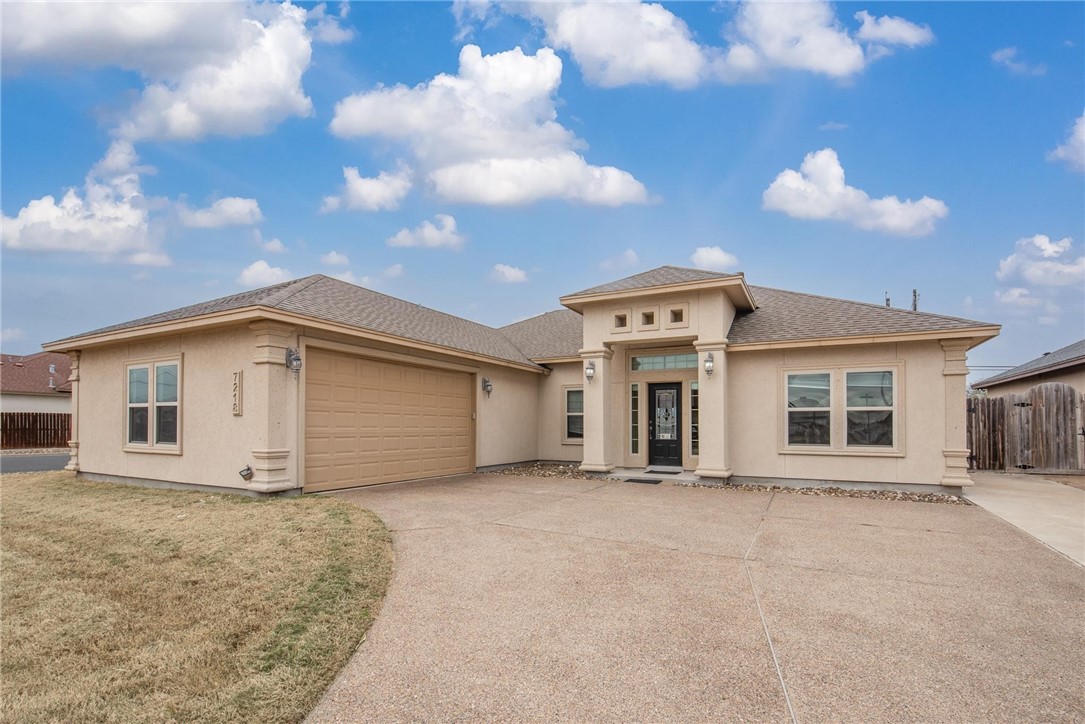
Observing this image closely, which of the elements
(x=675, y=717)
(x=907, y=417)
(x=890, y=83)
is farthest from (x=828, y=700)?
(x=890, y=83)

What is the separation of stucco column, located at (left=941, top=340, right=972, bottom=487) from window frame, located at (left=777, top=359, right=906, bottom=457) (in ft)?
2.15

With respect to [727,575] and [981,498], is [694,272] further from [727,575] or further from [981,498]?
[727,575]

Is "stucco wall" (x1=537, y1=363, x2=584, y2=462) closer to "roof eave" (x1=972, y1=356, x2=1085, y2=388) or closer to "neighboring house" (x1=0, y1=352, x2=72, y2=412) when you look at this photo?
"roof eave" (x1=972, y1=356, x2=1085, y2=388)

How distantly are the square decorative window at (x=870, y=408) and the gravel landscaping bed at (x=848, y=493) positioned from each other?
899 mm

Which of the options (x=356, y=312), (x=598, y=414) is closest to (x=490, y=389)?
(x=598, y=414)

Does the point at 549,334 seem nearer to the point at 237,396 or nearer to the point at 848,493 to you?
the point at 848,493

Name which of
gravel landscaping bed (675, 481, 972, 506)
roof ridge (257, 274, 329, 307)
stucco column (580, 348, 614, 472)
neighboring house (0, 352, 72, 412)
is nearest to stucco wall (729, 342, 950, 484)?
gravel landscaping bed (675, 481, 972, 506)

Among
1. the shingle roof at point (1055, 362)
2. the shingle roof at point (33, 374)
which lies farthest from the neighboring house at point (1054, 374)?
the shingle roof at point (33, 374)

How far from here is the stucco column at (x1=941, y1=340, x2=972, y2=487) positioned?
9594mm

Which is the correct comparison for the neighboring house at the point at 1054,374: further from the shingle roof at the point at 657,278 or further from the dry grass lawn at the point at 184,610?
the dry grass lawn at the point at 184,610

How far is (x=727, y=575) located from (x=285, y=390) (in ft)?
22.1

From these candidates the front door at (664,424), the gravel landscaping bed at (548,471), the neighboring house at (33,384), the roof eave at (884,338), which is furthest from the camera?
the neighboring house at (33,384)

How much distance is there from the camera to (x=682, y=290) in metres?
11.1

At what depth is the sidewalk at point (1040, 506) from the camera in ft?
20.8
